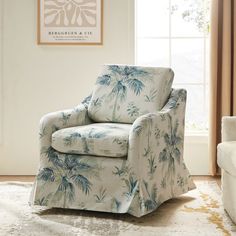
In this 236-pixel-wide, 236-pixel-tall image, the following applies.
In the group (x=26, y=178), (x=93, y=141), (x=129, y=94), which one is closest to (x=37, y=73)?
(x=26, y=178)

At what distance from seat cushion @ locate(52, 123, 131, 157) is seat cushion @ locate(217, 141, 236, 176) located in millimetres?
563

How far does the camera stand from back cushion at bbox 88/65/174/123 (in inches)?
148

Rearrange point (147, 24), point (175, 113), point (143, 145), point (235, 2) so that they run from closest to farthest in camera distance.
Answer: point (143, 145) < point (175, 113) < point (235, 2) < point (147, 24)

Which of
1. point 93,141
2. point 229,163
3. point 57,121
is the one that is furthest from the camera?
point 57,121

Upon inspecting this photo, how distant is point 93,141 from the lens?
334 centimetres

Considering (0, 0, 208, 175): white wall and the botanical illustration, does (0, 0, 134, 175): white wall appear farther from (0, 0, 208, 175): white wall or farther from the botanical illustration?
the botanical illustration

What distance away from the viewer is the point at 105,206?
10.8 feet

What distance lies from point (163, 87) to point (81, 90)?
1223 mm

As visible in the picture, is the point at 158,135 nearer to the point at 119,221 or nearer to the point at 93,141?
the point at 93,141

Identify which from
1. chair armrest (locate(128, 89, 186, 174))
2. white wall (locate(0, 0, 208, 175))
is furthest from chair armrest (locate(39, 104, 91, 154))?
white wall (locate(0, 0, 208, 175))

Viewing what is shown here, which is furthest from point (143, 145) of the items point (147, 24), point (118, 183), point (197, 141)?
point (147, 24)

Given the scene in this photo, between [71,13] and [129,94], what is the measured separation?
4.36 ft

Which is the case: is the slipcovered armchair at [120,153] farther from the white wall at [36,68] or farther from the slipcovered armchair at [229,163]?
the white wall at [36,68]

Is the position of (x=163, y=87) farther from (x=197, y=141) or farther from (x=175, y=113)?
(x=197, y=141)
